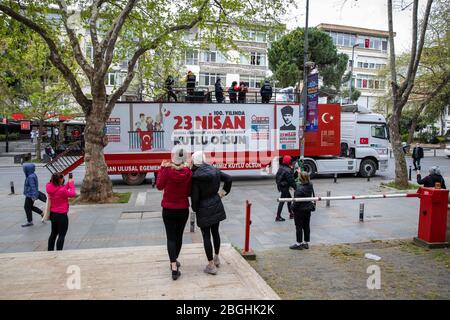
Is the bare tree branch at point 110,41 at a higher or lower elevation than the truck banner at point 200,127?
higher

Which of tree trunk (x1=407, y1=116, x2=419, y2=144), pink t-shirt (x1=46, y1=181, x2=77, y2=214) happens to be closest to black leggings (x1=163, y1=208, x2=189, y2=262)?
pink t-shirt (x1=46, y1=181, x2=77, y2=214)

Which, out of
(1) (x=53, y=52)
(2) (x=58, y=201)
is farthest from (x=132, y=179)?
(2) (x=58, y=201)

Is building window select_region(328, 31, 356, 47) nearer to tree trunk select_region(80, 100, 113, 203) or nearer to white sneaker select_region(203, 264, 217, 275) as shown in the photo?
tree trunk select_region(80, 100, 113, 203)

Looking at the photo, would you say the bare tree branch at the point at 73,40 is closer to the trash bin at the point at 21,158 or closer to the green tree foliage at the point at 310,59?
the trash bin at the point at 21,158

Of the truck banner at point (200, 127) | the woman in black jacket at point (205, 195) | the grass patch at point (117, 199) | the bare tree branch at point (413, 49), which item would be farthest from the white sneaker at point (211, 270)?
the bare tree branch at point (413, 49)

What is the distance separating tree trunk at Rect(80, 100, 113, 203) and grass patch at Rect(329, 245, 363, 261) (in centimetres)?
835

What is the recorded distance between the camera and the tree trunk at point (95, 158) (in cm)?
1299

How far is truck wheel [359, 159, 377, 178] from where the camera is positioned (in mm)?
20234

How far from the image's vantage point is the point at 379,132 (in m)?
21.5

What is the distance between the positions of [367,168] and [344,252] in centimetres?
1398

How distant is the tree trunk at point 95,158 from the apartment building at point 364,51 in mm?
52108

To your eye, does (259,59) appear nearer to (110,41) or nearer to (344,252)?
(110,41)
